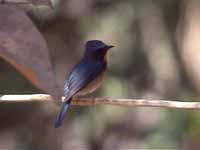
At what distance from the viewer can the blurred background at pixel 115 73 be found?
5.68 metres

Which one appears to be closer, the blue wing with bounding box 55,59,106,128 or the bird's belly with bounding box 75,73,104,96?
the blue wing with bounding box 55,59,106,128

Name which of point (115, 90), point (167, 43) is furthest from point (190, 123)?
point (167, 43)

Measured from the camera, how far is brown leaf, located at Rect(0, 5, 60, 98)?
3.00 feet

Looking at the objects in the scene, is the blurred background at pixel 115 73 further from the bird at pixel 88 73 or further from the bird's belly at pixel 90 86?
the bird's belly at pixel 90 86

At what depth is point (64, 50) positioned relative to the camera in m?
6.22

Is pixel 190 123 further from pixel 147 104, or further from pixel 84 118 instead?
pixel 147 104

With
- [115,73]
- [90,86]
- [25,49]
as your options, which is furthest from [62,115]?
[115,73]

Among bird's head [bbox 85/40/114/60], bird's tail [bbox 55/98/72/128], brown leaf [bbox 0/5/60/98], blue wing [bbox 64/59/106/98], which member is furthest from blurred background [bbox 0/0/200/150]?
brown leaf [bbox 0/5/60/98]

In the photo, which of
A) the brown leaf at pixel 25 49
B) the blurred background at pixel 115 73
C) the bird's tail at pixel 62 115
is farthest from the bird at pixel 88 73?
the blurred background at pixel 115 73

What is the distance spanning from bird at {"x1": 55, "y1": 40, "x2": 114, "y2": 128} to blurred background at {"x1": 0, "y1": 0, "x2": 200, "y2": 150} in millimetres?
2086

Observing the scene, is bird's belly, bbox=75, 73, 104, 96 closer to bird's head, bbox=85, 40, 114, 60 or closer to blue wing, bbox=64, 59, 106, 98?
blue wing, bbox=64, 59, 106, 98

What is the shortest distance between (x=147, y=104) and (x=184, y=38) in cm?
395

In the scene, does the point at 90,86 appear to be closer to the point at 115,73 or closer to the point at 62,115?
the point at 62,115

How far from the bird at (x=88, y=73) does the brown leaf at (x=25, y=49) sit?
1621 millimetres
